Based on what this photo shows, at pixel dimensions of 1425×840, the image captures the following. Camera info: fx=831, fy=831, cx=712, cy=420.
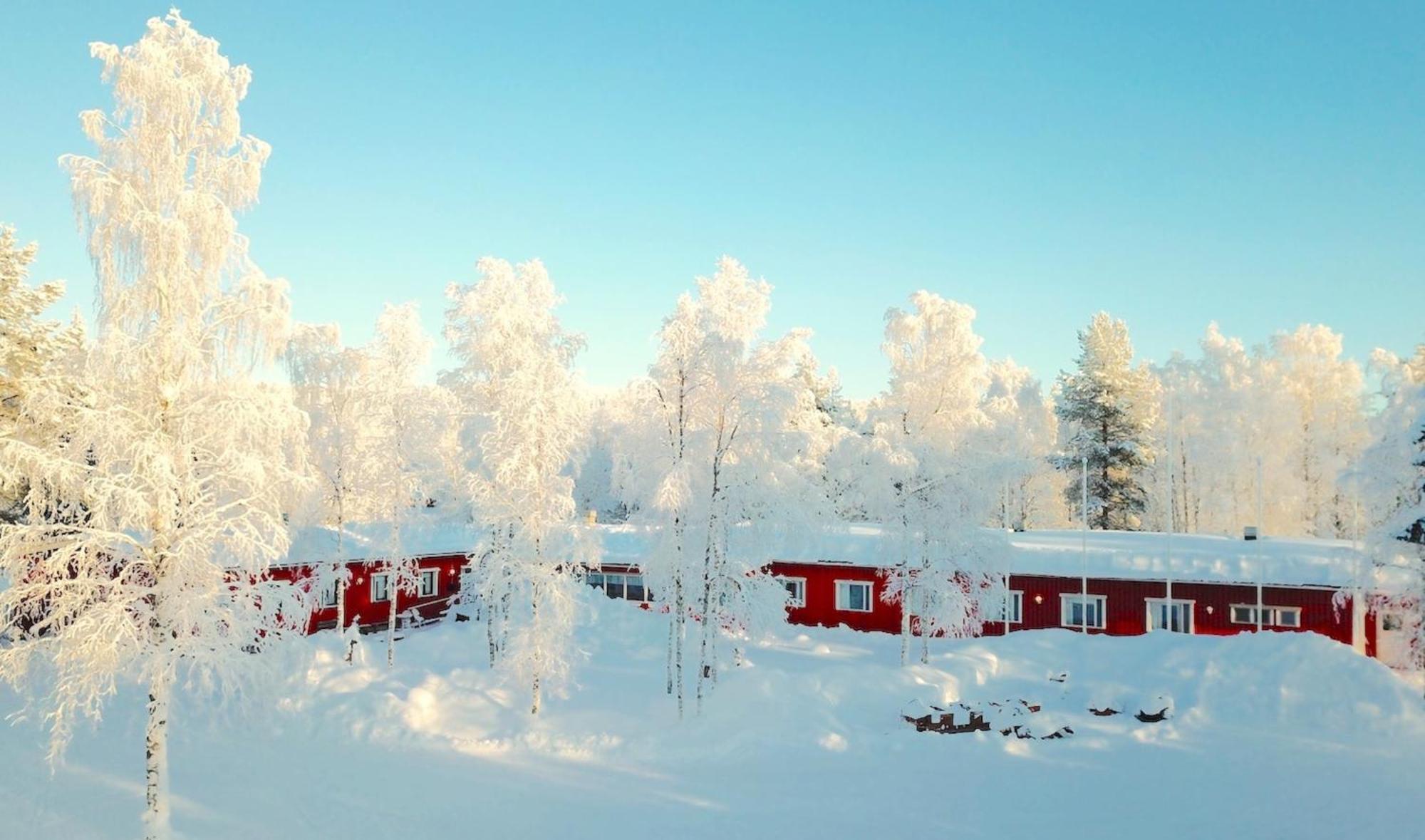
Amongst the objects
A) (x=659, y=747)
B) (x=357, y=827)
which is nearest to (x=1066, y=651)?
(x=659, y=747)

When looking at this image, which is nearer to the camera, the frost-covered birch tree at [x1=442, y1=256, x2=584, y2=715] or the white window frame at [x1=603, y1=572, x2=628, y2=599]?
the frost-covered birch tree at [x1=442, y1=256, x2=584, y2=715]

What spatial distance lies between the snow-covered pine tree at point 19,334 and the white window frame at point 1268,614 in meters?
39.6

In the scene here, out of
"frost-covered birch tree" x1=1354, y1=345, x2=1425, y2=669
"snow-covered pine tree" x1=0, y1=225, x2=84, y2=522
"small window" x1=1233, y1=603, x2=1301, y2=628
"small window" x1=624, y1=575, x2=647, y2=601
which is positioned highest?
"snow-covered pine tree" x1=0, y1=225, x2=84, y2=522

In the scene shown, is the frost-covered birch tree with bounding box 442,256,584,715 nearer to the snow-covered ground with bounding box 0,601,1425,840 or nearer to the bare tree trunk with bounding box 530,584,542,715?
the bare tree trunk with bounding box 530,584,542,715

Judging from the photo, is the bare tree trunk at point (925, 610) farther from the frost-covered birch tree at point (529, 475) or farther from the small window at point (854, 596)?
the frost-covered birch tree at point (529, 475)

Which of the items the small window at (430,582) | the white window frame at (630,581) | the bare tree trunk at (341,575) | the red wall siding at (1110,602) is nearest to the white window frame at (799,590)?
the red wall siding at (1110,602)

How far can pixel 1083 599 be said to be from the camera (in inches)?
1234

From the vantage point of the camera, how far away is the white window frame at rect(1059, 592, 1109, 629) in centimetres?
3158

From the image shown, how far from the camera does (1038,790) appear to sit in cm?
1742

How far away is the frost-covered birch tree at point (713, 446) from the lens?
21875mm

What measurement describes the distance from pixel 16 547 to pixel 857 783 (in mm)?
15718

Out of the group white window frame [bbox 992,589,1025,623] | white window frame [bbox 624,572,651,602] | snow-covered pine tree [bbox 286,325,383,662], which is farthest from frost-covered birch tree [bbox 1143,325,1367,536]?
snow-covered pine tree [bbox 286,325,383,662]

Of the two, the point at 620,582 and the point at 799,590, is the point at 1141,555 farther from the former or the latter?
the point at 620,582

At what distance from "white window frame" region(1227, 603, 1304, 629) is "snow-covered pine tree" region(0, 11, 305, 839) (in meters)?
31.1
